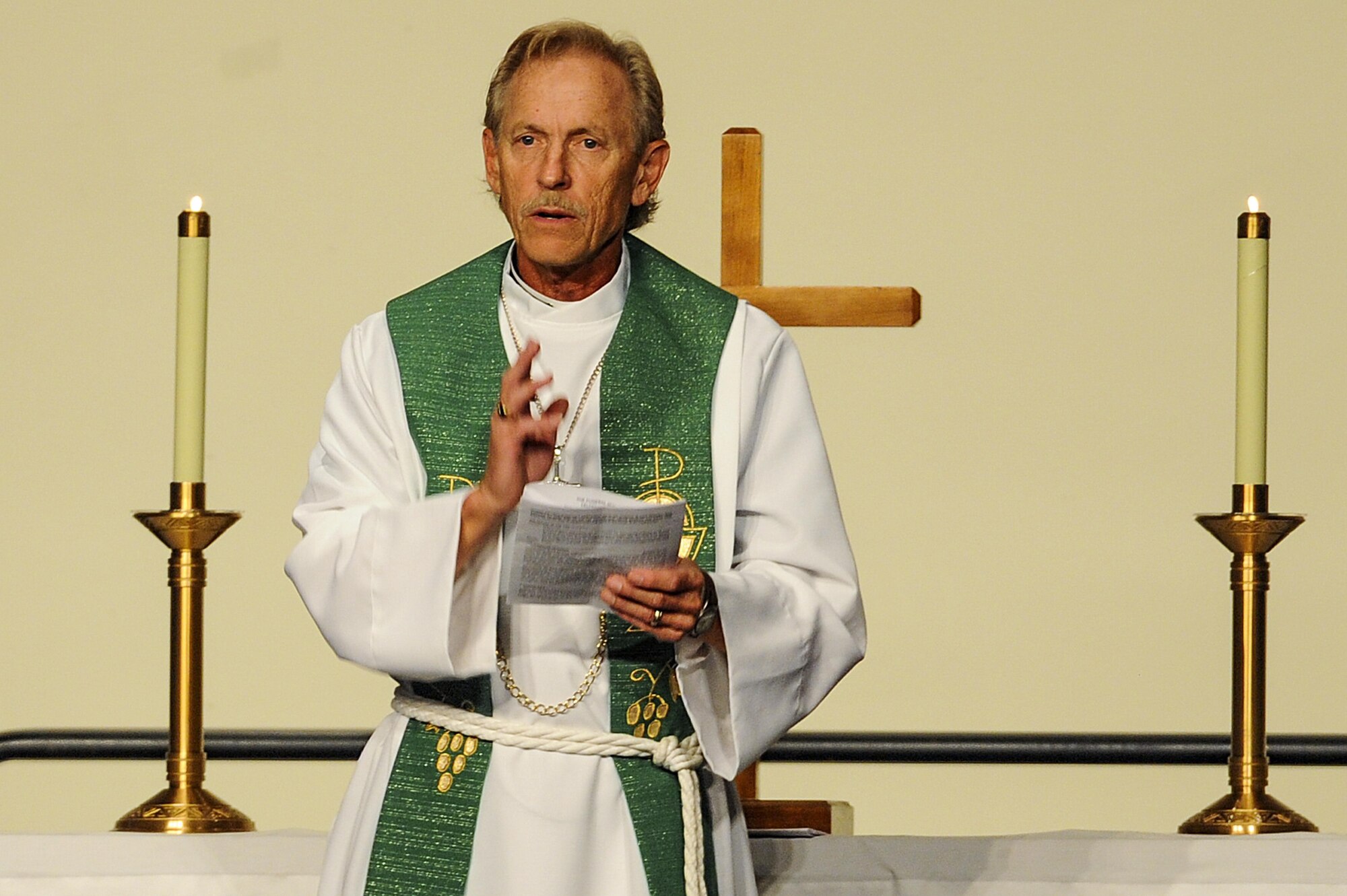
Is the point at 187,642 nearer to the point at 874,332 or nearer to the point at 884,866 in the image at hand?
the point at 884,866

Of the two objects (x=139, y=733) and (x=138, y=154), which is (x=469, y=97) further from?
(x=139, y=733)

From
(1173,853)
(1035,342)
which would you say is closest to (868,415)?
(1035,342)

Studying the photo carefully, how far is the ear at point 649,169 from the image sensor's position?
10.4ft

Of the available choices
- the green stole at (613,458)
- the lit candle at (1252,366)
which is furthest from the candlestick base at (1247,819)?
the green stole at (613,458)

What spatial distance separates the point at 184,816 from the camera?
3.49 metres

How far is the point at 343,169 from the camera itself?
5.68m

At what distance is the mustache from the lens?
305 cm

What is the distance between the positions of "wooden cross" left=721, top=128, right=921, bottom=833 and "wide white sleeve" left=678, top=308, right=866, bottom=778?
43 cm

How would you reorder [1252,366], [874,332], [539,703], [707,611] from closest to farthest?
[707,611] < [539,703] < [1252,366] < [874,332]

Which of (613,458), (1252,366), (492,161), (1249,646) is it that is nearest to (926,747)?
(1249,646)

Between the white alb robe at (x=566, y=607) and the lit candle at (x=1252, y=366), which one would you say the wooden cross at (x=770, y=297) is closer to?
the white alb robe at (x=566, y=607)

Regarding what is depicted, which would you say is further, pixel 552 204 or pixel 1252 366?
pixel 1252 366

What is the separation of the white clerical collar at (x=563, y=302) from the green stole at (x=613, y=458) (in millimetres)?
21

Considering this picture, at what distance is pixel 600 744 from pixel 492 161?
854 mm
